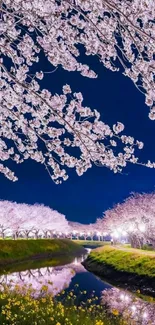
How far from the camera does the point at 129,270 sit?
3253 centimetres

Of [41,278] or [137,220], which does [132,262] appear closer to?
[41,278]

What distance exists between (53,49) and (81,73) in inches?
50.3

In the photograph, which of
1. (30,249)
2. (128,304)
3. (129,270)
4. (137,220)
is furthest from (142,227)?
(128,304)

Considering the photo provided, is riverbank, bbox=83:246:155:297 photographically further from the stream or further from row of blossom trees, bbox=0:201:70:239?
row of blossom trees, bbox=0:201:70:239

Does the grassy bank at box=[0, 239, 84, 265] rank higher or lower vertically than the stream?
higher

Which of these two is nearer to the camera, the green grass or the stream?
the stream

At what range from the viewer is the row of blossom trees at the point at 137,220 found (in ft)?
169

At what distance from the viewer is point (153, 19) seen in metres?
5.82

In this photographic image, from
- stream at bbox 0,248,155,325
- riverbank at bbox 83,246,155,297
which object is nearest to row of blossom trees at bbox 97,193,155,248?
riverbank at bbox 83,246,155,297

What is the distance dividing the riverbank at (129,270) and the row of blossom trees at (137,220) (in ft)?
27.6

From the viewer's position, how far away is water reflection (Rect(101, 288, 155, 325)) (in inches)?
649

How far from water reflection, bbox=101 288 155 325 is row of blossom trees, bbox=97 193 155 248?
22.6 m

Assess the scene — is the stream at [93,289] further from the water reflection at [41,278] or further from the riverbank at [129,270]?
the riverbank at [129,270]

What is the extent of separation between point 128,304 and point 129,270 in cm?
1221
